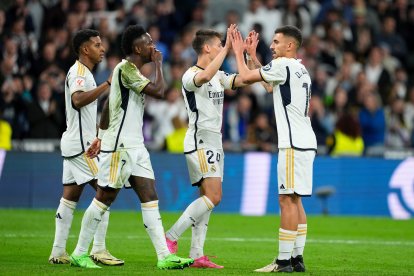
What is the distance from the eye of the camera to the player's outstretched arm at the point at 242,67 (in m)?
11.0

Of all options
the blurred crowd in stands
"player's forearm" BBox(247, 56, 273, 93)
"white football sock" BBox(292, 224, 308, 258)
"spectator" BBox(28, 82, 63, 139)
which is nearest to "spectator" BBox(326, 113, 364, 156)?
the blurred crowd in stands

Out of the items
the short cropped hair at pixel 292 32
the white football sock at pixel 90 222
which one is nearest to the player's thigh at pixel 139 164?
the white football sock at pixel 90 222

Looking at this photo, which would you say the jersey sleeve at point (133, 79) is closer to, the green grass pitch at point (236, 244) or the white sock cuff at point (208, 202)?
the white sock cuff at point (208, 202)

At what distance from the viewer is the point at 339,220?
62.3 ft

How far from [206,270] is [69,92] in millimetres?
2656

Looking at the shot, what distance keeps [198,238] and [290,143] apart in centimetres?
167

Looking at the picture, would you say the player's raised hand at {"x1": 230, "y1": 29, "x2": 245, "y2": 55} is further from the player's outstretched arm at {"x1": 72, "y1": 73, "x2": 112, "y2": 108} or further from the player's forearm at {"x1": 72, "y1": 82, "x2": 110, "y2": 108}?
the player's forearm at {"x1": 72, "y1": 82, "x2": 110, "y2": 108}

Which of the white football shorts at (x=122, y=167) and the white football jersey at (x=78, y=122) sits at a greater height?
the white football jersey at (x=78, y=122)

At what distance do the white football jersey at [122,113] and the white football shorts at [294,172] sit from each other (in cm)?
160

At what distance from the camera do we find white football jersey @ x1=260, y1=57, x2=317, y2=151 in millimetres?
10844

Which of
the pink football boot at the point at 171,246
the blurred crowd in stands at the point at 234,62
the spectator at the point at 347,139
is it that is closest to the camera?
the pink football boot at the point at 171,246

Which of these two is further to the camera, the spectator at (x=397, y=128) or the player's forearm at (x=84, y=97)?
the spectator at (x=397, y=128)

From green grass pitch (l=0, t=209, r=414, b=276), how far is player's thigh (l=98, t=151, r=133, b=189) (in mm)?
946

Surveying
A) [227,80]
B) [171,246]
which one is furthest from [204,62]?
[171,246]
